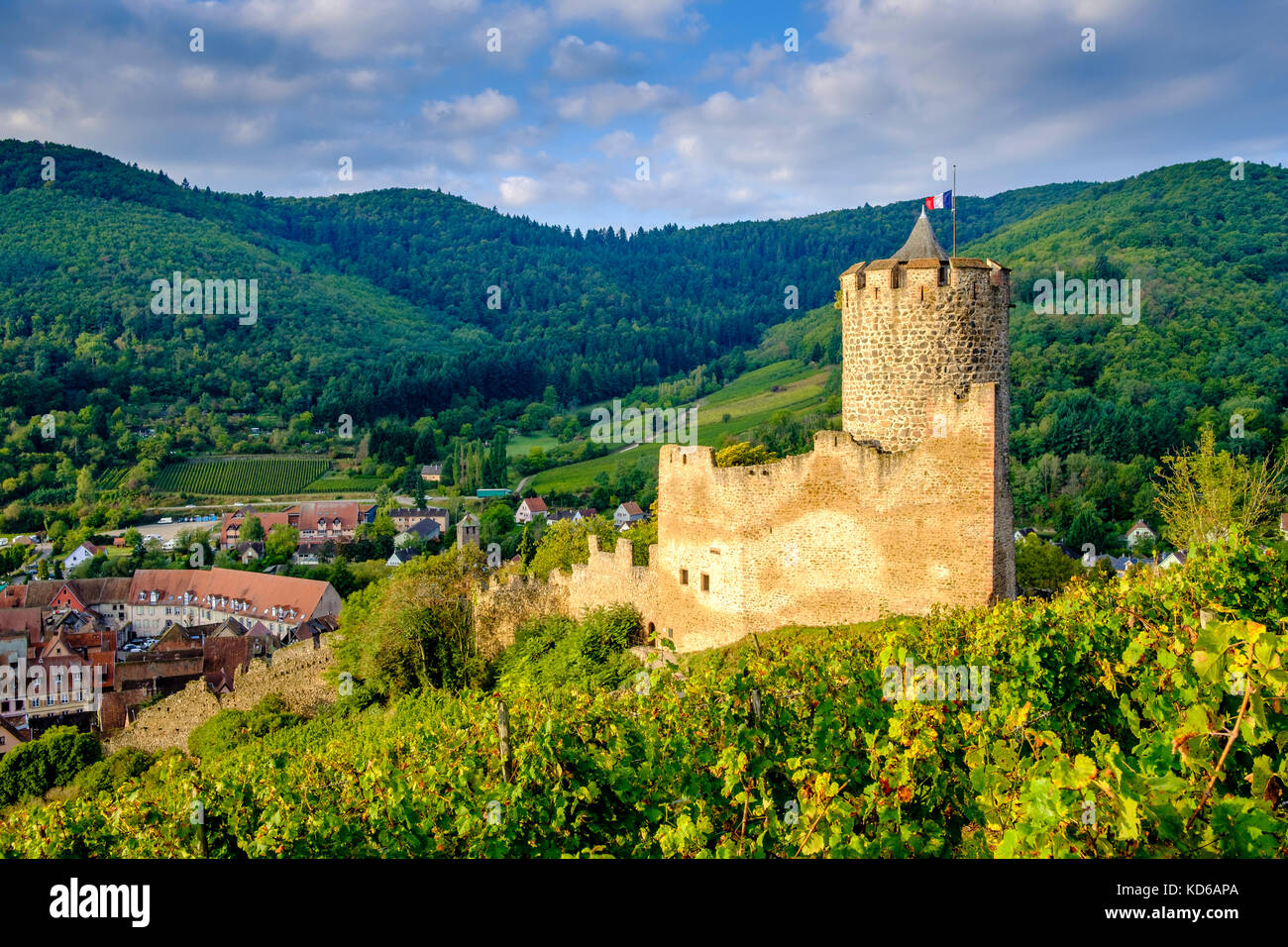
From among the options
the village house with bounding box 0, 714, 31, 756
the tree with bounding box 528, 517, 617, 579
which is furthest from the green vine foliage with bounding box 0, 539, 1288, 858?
the village house with bounding box 0, 714, 31, 756

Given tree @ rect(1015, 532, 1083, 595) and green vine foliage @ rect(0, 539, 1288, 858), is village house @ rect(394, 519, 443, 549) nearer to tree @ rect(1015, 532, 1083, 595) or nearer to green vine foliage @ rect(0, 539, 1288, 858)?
tree @ rect(1015, 532, 1083, 595)

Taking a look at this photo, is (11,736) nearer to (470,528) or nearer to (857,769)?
(470,528)

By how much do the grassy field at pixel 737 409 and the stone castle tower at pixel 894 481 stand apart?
63260 mm

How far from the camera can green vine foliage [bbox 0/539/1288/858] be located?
5.86 metres

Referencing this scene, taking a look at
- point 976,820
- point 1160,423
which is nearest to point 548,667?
point 976,820

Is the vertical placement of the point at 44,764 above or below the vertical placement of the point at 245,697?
below

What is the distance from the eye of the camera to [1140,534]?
6238 centimetres

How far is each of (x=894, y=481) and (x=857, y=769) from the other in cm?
845

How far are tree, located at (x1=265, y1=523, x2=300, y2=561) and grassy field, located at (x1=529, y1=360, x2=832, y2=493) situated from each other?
988 inches

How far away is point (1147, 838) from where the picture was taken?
20.2 feet

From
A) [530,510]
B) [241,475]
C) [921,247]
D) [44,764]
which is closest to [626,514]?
[530,510]
